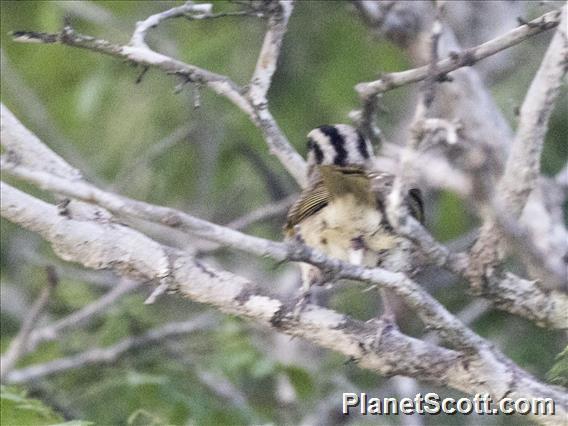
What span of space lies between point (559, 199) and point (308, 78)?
237cm

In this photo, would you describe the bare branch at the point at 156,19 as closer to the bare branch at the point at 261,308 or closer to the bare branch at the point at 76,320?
the bare branch at the point at 261,308

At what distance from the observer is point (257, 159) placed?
665 cm

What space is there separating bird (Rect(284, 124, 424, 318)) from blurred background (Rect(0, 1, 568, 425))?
126 cm

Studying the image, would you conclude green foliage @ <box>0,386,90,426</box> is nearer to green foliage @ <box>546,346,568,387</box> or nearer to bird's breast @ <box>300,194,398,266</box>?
bird's breast @ <box>300,194,398,266</box>

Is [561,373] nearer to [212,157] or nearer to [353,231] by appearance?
[353,231]

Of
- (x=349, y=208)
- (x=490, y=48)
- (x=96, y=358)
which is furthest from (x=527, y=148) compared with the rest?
(x=96, y=358)

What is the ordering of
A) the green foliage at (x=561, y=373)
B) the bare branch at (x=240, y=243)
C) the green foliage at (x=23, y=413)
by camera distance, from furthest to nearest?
the green foliage at (x=23, y=413) → the green foliage at (x=561, y=373) → the bare branch at (x=240, y=243)

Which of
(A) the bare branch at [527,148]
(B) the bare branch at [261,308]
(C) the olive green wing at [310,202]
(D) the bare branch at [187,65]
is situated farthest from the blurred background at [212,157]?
(B) the bare branch at [261,308]

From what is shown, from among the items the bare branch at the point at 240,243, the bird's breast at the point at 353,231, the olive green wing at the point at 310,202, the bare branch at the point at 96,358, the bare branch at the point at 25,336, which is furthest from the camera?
the bare branch at the point at 96,358

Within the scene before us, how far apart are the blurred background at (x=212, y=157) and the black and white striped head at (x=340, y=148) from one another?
1.29 m

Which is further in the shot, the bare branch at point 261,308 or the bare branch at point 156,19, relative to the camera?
the bare branch at point 156,19

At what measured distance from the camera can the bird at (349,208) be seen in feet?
12.6

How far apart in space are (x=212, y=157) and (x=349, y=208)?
109 inches

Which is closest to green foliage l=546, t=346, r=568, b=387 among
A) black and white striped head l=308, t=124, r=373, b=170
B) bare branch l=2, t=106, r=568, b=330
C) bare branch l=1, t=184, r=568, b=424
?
bare branch l=1, t=184, r=568, b=424
